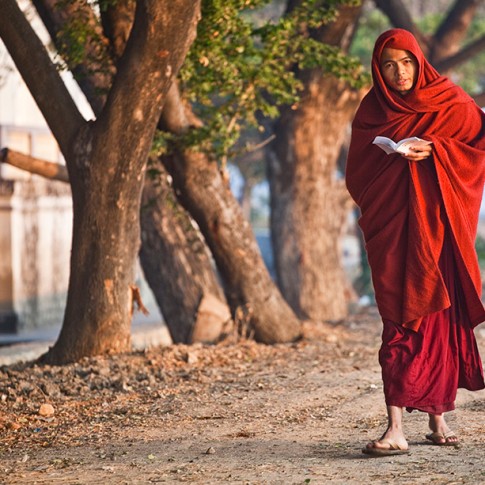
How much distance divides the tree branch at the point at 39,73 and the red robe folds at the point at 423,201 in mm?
3449

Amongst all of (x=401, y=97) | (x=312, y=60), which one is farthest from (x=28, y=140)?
(x=401, y=97)

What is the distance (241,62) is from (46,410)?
157 inches

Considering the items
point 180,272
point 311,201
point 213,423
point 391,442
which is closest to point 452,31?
point 311,201

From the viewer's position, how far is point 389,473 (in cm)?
527

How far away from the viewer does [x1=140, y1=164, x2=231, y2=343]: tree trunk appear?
11.4 meters

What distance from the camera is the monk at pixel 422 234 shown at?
570cm

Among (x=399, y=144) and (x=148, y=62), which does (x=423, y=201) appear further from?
(x=148, y=62)

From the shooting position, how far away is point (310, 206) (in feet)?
49.2

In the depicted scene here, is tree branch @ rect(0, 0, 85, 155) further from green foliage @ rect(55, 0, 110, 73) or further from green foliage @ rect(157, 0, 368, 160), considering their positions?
green foliage @ rect(157, 0, 368, 160)

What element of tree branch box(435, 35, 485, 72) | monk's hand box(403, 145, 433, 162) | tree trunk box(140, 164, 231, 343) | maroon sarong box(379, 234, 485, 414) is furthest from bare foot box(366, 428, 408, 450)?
tree branch box(435, 35, 485, 72)

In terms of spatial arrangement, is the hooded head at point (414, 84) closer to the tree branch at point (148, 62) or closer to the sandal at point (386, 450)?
the sandal at point (386, 450)

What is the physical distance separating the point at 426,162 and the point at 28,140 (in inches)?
463

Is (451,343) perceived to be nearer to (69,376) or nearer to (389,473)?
(389,473)

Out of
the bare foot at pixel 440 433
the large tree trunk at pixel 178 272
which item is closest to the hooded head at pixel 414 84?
the bare foot at pixel 440 433
